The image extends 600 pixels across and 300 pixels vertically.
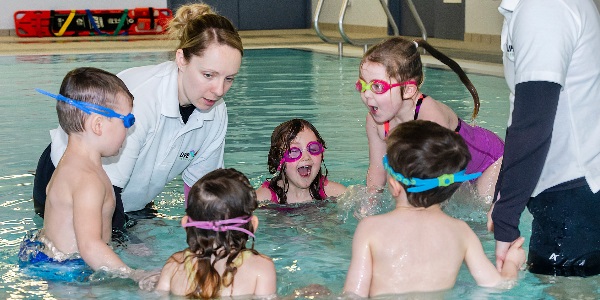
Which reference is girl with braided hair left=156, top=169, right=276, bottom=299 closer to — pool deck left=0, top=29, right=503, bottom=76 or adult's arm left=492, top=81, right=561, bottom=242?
adult's arm left=492, top=81, right=561, bottom=242

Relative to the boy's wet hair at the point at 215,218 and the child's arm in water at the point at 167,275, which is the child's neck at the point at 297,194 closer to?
the child's arm in water at the point at 167,275

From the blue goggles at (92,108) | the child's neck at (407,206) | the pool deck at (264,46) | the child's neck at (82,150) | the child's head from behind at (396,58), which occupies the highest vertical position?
the child's head from behind at (396,58)

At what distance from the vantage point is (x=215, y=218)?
283 cm

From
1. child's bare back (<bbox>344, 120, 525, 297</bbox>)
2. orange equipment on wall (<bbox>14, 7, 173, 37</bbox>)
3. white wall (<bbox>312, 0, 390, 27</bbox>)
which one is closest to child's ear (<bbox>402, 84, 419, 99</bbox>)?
child's bare back (<bbox>344, 120, 525, 297</bbox>)

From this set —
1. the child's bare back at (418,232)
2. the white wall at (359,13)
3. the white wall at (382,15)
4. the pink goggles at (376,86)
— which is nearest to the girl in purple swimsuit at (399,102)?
the pink goggles at (376,86)

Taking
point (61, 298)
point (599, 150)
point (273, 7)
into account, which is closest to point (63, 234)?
point (61, 298)

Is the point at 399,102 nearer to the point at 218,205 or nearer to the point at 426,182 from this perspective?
the point at 426,182

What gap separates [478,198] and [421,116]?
2.37 feet

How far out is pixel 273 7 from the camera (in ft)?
77.8

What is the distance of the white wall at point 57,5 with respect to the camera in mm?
20875

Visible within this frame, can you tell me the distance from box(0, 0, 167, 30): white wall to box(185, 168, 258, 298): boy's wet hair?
64.1 ft

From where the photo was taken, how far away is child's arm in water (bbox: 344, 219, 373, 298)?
286 cm

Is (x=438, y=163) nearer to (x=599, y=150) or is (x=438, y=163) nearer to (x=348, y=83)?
(x=599, y=150)

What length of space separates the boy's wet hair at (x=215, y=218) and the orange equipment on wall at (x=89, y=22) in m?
17.7
